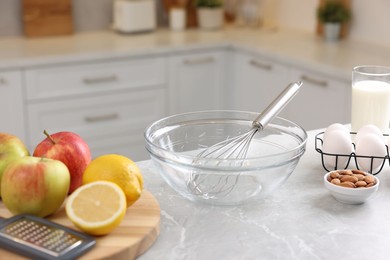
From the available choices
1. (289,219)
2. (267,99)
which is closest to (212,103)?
(267,99)

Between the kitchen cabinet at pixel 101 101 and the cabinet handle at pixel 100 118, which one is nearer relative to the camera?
the kitchen cabinet at pixel 101 101

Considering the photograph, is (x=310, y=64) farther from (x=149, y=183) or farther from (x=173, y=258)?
(x=173, y=258)

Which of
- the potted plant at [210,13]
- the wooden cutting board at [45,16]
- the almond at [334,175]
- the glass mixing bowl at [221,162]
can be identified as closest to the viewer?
the glass mixing bowl at [221,162]

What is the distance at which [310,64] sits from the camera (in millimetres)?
3201

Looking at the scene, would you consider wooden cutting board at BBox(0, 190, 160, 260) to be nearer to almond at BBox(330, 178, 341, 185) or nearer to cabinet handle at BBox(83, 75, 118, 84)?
almond at BBox(330, 178, 341, 185)

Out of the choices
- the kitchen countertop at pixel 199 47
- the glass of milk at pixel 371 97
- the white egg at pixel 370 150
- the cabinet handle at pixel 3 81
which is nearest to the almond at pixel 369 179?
the white egg at pixel 370 150

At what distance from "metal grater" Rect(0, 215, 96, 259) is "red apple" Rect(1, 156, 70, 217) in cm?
3

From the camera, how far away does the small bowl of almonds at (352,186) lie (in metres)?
1.42

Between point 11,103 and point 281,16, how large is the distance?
178cm

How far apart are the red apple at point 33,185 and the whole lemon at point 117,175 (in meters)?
0.06

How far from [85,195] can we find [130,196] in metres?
0.10

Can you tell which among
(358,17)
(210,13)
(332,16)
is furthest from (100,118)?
(358,17)

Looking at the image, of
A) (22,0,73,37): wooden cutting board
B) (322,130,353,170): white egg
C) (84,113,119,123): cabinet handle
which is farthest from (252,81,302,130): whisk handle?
(22,0,73,37): wooden cutting board

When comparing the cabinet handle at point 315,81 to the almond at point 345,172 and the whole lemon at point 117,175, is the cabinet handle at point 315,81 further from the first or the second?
the whole lemon at point 117,175
